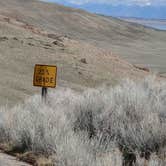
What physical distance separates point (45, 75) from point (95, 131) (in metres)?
2.83

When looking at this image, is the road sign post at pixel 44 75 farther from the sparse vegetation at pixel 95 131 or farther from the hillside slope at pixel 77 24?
the hillside slope at pixel 77 24

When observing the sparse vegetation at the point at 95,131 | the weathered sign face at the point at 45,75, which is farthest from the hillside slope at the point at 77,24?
the sparse vegetation at the point at 95,131

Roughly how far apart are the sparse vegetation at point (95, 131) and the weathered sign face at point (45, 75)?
916 millimetres

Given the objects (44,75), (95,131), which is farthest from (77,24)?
(95,131)

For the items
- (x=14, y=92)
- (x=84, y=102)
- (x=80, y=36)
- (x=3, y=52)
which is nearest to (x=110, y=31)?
(x=80, y=36)

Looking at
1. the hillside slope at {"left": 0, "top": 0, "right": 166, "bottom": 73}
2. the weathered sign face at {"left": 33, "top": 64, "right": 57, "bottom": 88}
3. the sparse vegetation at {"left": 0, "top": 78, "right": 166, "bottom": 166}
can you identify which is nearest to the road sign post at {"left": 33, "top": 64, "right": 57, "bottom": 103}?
the weathered sign face at {"left": 33, "top": 64, "right": 57, "bottom": 88}

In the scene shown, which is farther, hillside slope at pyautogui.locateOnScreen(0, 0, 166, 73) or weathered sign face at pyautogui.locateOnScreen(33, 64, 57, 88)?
hillside slope at pyautogui.locateOnScreen(0, 0, 166, 73)

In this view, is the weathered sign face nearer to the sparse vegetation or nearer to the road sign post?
the road sign post

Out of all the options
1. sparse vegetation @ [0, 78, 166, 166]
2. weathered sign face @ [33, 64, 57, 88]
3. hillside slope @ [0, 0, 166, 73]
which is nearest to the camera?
sparse vegetation @ [0, 78, 166, 166]

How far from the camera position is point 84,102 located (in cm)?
1130

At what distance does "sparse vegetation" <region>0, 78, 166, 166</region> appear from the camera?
795 centimetres

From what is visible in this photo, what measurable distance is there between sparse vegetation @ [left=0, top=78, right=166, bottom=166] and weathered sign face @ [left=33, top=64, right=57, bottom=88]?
92 cm

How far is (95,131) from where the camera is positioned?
9953 mm

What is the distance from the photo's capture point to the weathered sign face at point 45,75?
12.3 meters
